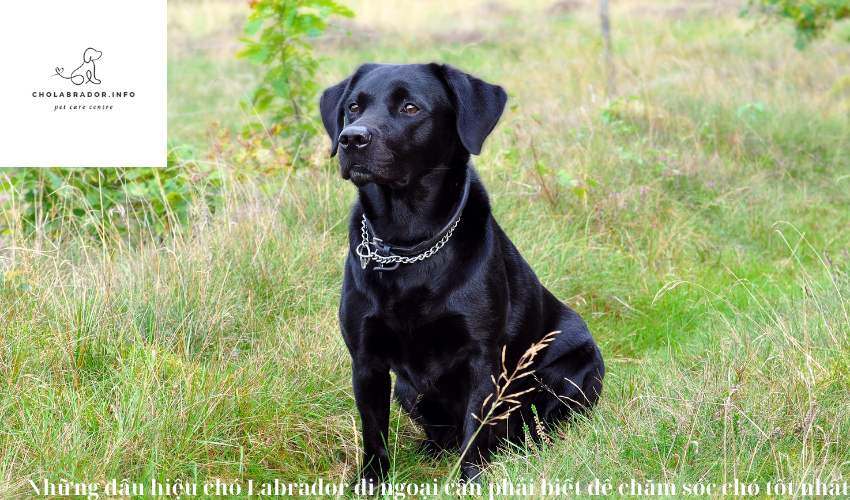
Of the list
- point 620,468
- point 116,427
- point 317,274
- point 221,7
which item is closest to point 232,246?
point 317,274

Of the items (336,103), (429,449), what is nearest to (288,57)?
(336,103)

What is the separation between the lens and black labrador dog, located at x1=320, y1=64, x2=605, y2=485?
96.0 inches

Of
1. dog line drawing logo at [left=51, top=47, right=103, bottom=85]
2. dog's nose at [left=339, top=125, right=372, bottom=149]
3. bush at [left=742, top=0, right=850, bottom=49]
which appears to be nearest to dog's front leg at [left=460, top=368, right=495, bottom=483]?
dog's nose at [left=339, top=125, right=372, bottom=149]

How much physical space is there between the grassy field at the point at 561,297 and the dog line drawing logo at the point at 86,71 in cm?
68

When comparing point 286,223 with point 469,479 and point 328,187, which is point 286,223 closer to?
point 328,187

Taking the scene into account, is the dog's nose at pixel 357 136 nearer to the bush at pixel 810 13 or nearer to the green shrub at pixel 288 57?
the green shrub at pixel 288 57

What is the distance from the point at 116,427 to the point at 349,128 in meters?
1.14

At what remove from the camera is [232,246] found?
3.47m

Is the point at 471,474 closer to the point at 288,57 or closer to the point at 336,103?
the point at 336,103

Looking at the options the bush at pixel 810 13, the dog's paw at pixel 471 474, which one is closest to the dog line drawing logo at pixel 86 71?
the dog's paw at pixel 471 474

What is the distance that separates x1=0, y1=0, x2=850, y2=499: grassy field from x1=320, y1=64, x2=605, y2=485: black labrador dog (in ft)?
0.80

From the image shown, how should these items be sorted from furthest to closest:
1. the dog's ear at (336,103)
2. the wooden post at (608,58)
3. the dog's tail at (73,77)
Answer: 1. the wooden post at (608,58)
2. the dog's tail at (73,77)
3. the dog's ear at (336,103)

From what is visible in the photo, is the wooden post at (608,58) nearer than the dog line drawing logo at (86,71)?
No

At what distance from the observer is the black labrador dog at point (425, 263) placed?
2.44 m
